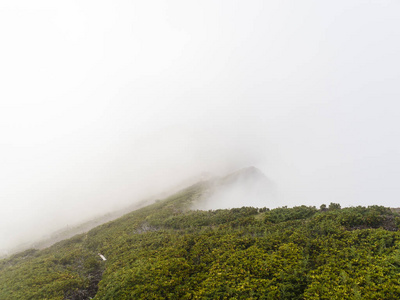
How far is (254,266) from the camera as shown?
12.4 metres

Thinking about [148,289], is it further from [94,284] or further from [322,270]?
[322,270]

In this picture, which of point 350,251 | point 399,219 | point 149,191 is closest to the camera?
point 350,251

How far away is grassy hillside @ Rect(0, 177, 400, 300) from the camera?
10133 millimetres

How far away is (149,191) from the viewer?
9588 centimetres

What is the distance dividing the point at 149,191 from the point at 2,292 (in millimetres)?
77591

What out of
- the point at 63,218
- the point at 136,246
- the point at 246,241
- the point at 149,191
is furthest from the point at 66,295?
the point at 149,191

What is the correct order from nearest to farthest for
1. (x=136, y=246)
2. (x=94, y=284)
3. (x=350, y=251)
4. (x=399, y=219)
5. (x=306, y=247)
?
(x=350, y=251) → (x=306, y=247) → (x=399, y=219) → (x=94, y=284) → (x=136, y=246)

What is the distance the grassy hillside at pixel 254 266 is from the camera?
33.2 feet

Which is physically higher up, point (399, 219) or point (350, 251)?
point (350, 251)

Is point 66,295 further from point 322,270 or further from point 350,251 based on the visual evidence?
point 350,251

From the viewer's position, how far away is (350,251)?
12.2 metres

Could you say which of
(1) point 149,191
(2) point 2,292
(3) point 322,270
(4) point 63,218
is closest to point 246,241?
(3) point 322,270

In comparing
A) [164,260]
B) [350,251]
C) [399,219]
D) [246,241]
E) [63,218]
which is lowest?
[399,219]

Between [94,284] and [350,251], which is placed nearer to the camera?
[350,251]
